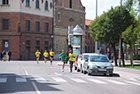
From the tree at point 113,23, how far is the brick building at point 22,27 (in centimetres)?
2079

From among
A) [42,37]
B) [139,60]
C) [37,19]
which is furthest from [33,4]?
[139,60]

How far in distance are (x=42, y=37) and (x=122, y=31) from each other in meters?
25.7

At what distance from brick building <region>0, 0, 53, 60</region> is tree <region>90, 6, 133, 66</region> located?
2079 centimetres

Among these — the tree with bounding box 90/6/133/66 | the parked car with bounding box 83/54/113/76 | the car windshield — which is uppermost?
the tree with bounding box 90/6/133/66

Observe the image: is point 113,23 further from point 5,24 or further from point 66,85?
point 5,24

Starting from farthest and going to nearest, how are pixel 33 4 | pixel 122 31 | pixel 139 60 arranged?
1. pixel 33 4
2. pixel 139 60
3. pixel 122 31

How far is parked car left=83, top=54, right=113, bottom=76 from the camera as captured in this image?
19.4 m

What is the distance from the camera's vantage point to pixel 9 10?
51.6m

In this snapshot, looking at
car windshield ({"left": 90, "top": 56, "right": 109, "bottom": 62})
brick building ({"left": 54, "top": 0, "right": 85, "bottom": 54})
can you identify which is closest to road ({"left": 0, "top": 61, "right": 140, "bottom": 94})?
car windshield ({"left": 90, "top": 56, "right": 109, "bottom": 62})

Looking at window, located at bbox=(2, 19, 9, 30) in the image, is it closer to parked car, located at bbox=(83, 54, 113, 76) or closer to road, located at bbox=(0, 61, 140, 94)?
parked car, located at bbox=(83, 54, 113, 76)

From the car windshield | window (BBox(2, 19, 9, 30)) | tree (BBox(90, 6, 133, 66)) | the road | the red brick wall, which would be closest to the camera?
the road

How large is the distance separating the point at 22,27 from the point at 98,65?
34.8 m

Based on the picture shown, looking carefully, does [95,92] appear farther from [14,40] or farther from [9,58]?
[14,40]

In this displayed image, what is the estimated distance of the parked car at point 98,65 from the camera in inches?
763
